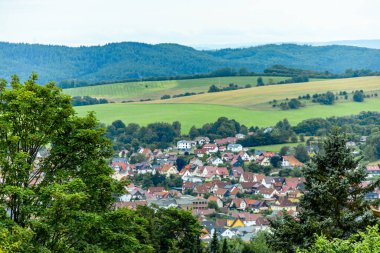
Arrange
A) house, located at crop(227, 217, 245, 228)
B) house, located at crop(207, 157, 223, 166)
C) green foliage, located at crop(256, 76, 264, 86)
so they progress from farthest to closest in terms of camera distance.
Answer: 1. green foliage, located at crop(256, 76, 264, 86)
2. house, located at crop(207, 157, 223, 166)
3. house, located at crop(227, 217, 245, 228)

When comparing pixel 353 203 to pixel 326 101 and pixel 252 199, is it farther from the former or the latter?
pixel 326 101

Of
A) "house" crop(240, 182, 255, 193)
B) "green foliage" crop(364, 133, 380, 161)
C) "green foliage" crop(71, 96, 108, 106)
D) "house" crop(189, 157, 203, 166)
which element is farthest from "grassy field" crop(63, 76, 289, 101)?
"house" crop(240, 182, 255, 193)

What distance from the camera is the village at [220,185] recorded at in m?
66.6

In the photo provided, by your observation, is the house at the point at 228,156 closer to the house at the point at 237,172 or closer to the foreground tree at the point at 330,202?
the house at the point at 237,172

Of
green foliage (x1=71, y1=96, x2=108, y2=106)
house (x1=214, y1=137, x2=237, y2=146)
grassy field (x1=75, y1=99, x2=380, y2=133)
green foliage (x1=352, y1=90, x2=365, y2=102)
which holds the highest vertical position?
green foliage (x1=352, y1=90, x2=365, y2=102)

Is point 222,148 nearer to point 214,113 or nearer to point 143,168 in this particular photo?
point 214,113

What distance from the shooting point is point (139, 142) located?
366 ft

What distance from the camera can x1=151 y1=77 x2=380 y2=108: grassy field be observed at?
404 ft

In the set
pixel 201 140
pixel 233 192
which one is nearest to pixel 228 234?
pixel 233 192

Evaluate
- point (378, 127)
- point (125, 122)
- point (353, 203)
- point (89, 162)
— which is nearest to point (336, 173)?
point (353, 203)

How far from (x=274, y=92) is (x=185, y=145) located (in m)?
25.1

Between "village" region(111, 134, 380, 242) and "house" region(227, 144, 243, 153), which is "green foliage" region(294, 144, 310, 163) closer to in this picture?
"village" region(111, 134, 380, 242)

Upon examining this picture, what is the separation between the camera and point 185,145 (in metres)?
111

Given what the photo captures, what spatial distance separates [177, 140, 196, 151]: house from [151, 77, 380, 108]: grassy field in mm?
15122
